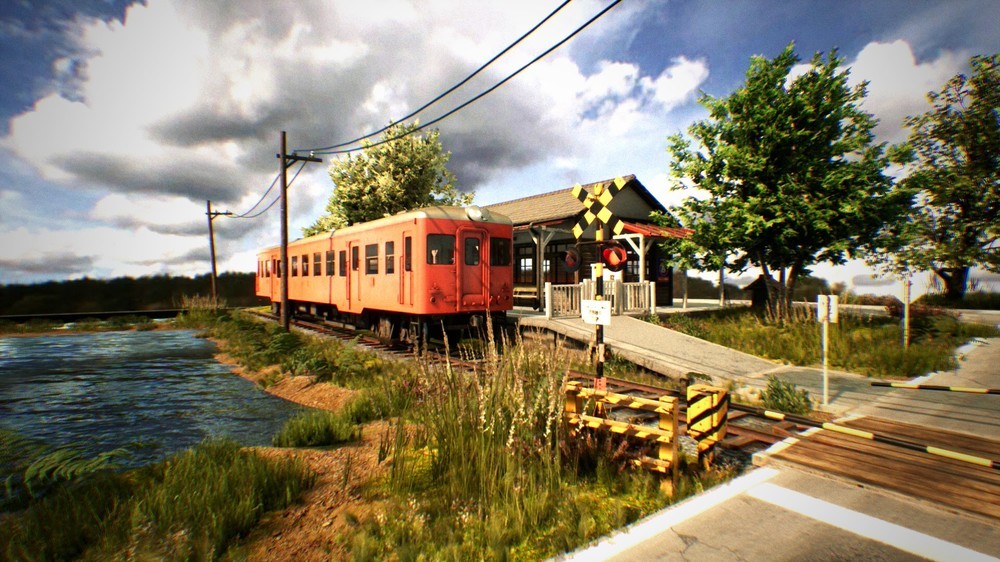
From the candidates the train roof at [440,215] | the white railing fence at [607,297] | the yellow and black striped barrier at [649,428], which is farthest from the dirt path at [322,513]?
the white railing fence at [607,297]

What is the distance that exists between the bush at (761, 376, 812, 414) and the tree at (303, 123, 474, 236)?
1952 centimetres

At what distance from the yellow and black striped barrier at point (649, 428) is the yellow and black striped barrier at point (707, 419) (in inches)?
9.5

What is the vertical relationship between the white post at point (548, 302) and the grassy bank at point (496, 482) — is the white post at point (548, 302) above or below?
above

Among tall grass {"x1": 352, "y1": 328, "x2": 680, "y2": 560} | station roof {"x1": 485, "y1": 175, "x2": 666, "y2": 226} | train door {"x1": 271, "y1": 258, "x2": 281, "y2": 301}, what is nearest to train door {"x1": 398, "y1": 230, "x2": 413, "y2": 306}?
tall grass {"x1": 352, "y1": 328, "x2": 680, "y2": 560}

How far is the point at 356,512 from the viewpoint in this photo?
3.17m

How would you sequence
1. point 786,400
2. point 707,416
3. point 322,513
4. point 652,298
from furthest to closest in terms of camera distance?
point 652,298, point 786,400, point 707,416, point 322,513

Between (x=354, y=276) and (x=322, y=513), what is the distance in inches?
381

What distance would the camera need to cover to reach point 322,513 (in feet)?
10.4

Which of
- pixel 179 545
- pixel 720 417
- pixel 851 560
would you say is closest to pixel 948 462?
pixel 720 417

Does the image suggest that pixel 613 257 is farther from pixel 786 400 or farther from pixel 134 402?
pixel 134 402

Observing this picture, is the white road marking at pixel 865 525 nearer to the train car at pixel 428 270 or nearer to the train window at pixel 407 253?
the train car at pixel 428 270

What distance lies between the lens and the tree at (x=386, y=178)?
22.4 m

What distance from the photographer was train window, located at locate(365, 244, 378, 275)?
1109cm

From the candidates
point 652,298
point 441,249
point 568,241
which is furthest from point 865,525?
point 568,241
